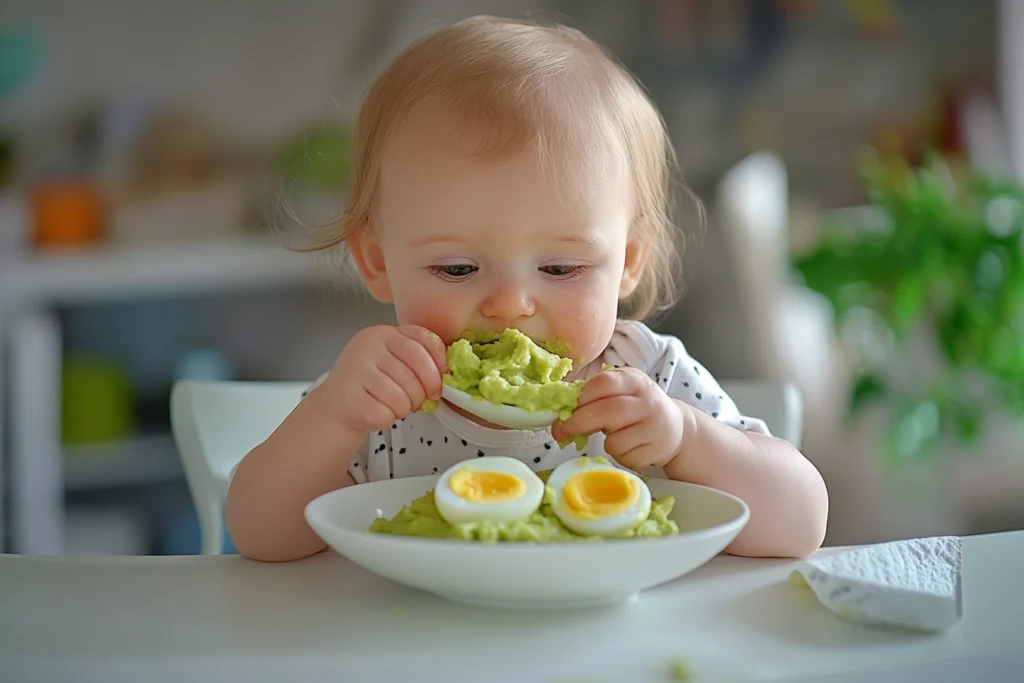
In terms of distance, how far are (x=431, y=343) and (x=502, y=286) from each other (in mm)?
107

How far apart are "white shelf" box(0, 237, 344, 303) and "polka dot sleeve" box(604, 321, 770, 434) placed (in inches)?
74.9

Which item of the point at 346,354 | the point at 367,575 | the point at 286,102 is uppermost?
the point at 286,102

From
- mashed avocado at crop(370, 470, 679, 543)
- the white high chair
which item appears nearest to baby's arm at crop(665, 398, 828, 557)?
mashed avocado at crop(370, 470, 679, 543)

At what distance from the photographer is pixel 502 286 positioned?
1024mm

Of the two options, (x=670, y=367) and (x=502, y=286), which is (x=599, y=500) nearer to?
(x=502, y=286)

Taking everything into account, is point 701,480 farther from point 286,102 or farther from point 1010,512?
point 286,102

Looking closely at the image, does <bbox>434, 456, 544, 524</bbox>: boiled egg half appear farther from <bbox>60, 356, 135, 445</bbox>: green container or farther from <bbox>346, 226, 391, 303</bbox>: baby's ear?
<bbox>60, 356, 135, 445</bbox>: green container

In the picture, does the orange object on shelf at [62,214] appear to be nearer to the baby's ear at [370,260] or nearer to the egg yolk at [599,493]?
the baby's ear at [370,260]

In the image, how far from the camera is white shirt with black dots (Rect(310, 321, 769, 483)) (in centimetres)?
115

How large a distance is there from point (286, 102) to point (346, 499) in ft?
10.1

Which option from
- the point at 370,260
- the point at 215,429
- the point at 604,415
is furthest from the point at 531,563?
the point at 215,429

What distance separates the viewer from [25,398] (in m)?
2.95

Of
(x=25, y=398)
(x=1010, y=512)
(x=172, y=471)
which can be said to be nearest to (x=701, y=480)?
(x=1010, y=512)

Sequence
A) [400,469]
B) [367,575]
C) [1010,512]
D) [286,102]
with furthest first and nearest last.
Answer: [286,102] → [1010,512] → [400,469] → [367,575]
